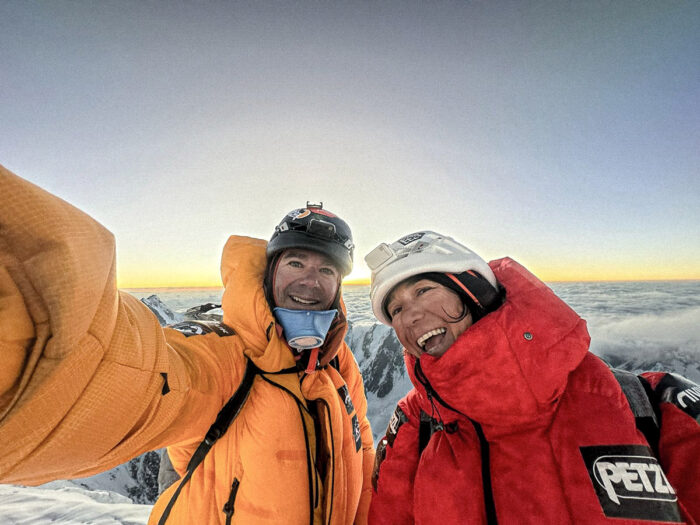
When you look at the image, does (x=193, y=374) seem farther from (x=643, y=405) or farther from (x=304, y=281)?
(x=643, y=405)

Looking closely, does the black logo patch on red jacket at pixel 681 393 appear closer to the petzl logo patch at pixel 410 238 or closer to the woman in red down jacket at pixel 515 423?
the woman in red down jacket at pixel 515 423

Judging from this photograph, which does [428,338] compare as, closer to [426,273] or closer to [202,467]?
[426,273]

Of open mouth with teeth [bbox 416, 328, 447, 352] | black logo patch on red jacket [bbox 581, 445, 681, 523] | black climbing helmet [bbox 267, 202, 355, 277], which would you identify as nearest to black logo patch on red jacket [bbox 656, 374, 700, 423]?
black logo patch on red jacket [bbox 581, 445, 681, 523]

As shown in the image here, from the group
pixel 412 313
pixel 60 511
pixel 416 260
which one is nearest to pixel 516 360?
pixel 412 313

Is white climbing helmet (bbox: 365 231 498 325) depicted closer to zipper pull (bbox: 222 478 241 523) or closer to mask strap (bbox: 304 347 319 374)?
mask strap (bbox: 304 347 319 374)

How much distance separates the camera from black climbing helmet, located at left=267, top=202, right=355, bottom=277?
272 cm

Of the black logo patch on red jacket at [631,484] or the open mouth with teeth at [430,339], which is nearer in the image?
the black logo patch on red jacket at [631,484]

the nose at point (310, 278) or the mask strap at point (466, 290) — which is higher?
the mask strap at point (466, 290)

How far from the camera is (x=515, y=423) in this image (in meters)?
1.48

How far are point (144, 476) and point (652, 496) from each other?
74413mm

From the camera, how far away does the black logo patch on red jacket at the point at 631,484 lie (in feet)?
3.65

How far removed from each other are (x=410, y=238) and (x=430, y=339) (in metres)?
0.80

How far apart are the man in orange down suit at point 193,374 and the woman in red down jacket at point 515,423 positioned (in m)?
0.64

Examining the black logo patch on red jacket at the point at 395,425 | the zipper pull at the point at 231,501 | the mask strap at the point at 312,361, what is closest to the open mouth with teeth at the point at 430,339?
the black logo patch on red jacket at the point at 395,425
